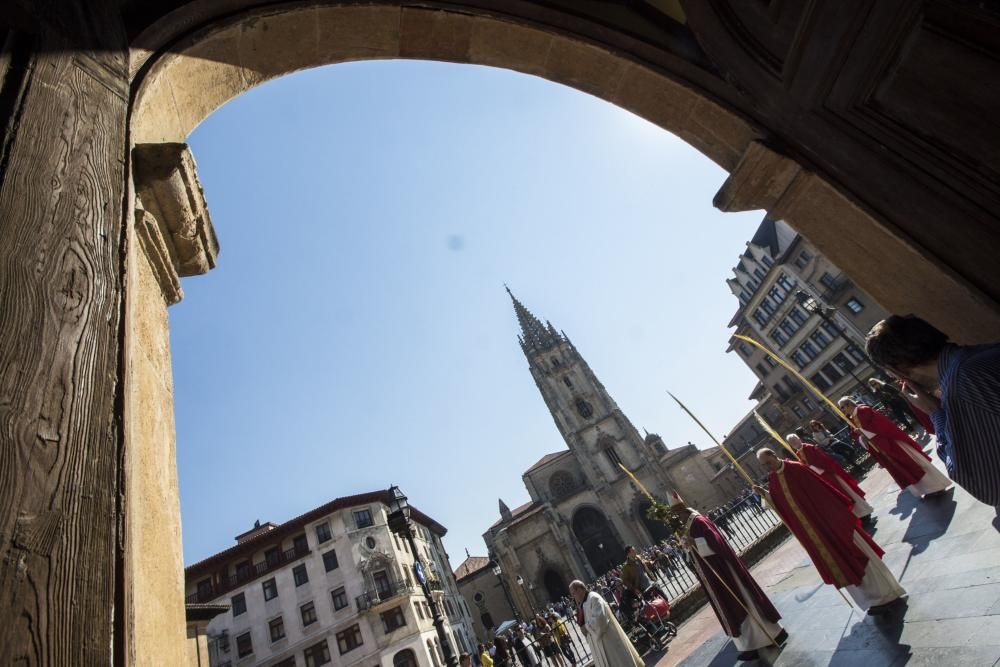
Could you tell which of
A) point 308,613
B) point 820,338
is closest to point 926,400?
point 308,613

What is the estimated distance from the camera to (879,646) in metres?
3.57

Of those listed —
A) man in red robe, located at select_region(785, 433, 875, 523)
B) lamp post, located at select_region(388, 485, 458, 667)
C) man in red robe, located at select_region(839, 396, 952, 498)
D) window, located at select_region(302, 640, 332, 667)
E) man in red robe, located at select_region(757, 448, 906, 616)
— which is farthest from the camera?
window, located at select_region(302, 640, 332, 667)

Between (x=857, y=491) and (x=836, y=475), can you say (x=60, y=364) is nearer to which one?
(x=836, y=475)

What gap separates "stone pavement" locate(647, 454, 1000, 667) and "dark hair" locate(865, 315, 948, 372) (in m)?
1.42

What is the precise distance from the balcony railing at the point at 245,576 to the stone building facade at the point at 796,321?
105ft

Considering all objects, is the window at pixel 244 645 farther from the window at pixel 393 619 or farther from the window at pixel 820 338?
the window at pixel 820 338

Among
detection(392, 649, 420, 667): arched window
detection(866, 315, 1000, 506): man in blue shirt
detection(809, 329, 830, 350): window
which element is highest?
detection(809, 329, 830, 350): window

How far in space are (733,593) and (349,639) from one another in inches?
1149

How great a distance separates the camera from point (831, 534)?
4770 mm

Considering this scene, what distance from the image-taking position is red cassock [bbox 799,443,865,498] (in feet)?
22.6

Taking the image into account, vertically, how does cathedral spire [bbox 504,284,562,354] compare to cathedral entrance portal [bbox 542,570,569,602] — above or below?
above

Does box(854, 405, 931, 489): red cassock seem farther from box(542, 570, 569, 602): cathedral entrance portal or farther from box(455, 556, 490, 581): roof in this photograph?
box(455, 556, 490, 581): roof

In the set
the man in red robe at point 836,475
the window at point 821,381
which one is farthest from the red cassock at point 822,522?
the window at point 821,381

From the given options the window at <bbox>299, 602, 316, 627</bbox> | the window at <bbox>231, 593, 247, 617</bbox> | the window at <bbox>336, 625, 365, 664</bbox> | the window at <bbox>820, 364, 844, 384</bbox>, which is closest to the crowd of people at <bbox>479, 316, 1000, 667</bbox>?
the window at <bbox>336, 625, 365, 664</bbox>
